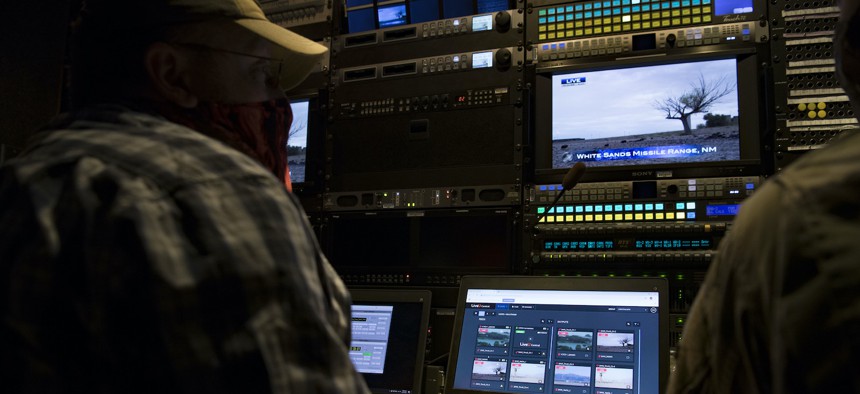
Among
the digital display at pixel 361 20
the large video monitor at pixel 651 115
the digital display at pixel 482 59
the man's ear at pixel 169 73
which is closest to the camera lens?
the man's ear at pixel 169 73

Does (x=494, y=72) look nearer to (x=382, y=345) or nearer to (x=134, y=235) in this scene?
(x=382, y=345)

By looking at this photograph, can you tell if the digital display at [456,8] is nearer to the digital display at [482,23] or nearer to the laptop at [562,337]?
the digital display at [482,23]

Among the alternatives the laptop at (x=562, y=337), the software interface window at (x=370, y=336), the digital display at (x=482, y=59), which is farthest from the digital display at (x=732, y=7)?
the software interface window at (x=370, y=336)

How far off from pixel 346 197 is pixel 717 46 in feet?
4.27

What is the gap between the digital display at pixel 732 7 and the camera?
2186mm

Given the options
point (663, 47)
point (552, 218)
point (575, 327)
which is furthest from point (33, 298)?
point (663, 47)

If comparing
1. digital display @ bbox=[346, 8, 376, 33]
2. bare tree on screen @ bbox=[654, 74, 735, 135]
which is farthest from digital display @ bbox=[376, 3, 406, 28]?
bare tree on screen @ bbox=[654, 74, 735, 135]

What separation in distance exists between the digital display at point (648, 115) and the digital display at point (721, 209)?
0.13 meters

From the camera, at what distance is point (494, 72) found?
95.4 inches

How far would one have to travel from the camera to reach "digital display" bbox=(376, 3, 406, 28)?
8.64ft

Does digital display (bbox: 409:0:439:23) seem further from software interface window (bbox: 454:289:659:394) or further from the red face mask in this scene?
the red face mask

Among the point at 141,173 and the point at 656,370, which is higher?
the point at 141,173

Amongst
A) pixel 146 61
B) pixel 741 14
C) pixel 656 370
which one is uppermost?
pixel 741 14

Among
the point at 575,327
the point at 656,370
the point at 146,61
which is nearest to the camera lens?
the point at 146,61
